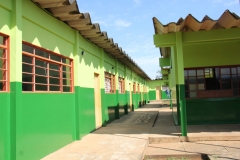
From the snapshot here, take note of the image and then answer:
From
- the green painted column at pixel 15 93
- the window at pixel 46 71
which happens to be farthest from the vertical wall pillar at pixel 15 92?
the window at pixel 46 71

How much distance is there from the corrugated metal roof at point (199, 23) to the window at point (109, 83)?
5.11 meters

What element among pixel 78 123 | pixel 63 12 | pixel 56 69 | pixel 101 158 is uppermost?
pixel 63 12

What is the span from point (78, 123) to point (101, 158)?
7.68 ft

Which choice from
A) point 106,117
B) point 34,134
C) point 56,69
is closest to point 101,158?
point 34,134

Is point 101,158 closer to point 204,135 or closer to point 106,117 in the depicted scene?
point 204,135

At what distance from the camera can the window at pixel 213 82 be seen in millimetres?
9859

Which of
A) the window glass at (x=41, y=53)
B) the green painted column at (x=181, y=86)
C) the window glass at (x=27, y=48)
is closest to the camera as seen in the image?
the window glass at (x=27, y=48)

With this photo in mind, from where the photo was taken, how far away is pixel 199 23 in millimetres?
6938

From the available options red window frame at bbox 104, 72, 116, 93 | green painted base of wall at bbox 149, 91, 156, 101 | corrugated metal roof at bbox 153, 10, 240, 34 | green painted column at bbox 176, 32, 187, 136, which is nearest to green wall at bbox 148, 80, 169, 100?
green painted base of wall at bbox 149, 91, 156, 101

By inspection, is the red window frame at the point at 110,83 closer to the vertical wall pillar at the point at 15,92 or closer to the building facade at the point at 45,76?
the building facade at the point at 45,76

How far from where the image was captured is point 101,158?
5.63 m

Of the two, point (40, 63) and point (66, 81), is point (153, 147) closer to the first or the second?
point (66, 81)

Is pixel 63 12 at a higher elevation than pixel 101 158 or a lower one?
higher

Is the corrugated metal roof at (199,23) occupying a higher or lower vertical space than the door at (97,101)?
higher
